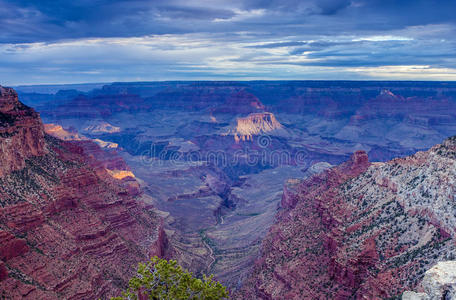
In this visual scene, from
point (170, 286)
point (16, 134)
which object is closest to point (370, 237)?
point (170, 286)

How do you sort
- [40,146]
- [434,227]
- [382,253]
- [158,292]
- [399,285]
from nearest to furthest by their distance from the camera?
[158,292]
[399,285]
[434,227]
[382,253]
[40,146]

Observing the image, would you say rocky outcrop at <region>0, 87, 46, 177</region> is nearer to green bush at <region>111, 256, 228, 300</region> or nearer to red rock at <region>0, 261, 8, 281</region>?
red rock at <region>0, 261, 8, 281</region>

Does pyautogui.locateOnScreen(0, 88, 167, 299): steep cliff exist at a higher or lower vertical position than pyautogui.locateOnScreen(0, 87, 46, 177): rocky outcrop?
lower

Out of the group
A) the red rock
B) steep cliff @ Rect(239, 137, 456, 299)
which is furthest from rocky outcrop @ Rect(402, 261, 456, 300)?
the red rock

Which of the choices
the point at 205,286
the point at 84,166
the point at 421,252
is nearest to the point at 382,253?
the point at 421,252

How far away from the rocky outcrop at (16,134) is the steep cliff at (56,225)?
4.9 inches

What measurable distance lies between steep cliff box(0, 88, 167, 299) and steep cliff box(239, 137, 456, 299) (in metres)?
19.8

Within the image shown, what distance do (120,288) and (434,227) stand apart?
36.9m

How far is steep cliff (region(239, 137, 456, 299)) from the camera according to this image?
34.1m

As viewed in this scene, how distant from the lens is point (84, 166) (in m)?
62.9

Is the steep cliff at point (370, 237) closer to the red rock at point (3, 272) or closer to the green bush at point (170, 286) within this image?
the green bush at point (170, 286)

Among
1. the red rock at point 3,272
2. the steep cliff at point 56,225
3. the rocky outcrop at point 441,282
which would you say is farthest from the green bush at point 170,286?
the red rock at point 3,272

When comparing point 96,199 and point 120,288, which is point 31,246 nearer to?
point 120,288

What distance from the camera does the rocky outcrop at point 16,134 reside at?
49.0 meters
